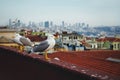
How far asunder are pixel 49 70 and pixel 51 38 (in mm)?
1136

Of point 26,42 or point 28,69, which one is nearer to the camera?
point 28,69

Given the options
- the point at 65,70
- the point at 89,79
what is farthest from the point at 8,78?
the point at 89,79

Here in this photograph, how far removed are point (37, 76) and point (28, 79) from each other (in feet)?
0.60

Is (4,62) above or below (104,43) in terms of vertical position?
above

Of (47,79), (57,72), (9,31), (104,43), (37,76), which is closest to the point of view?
(57,72)

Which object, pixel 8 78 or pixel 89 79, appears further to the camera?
pixel 8 78

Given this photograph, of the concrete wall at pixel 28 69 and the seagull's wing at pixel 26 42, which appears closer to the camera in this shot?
the concrete wall at pixel 28 69

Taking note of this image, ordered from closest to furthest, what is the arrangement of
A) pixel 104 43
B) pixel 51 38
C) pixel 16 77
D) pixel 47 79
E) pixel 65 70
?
pixel 65 70, pixel 47 79, pixel 16 77, pixel 51 38, pixel 104 43

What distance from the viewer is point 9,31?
18938 mm

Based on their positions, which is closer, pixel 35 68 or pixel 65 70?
pixel 65 70

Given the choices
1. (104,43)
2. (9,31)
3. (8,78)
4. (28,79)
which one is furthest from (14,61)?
(104,43)

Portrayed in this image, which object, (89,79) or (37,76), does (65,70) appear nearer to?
(89,79)

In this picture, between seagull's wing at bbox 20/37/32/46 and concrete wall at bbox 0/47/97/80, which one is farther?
seagull's wing at bbox 20/37/32/46

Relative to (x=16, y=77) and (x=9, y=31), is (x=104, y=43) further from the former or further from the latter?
(x=16, y=77)
